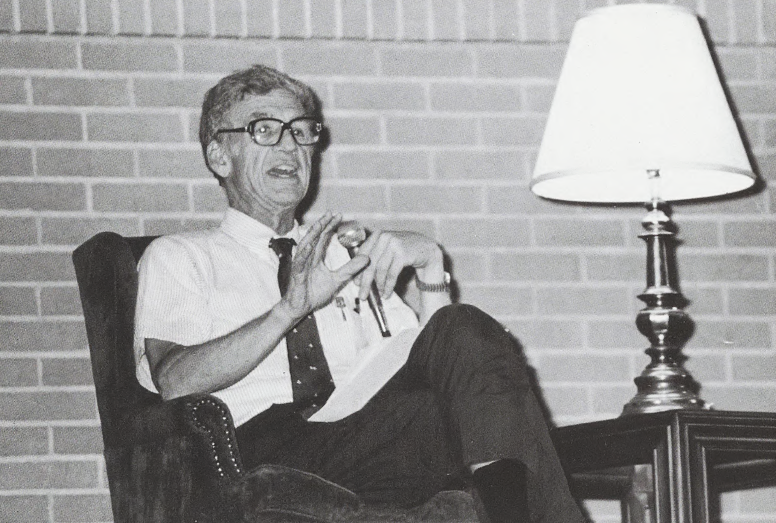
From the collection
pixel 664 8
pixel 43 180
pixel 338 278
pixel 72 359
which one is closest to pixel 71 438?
pixel 72 359

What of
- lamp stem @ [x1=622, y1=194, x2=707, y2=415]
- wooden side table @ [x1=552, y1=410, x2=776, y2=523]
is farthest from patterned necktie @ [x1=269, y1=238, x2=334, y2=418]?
lamp stem @ [x1=622, y1=194, x2=707, y2=415]

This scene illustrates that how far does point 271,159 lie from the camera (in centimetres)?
269

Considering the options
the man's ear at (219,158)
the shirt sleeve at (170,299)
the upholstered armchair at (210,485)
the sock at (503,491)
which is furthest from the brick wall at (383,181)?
the sock at (503,491)

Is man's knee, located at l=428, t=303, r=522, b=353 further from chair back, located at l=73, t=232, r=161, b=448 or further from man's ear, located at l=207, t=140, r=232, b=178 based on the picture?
man's ear, located at l=207, t=140, r=232, b=178

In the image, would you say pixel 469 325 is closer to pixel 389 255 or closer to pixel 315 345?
pixel 389 255

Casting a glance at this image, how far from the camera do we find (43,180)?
296 centimetres

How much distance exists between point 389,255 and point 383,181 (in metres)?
0.67

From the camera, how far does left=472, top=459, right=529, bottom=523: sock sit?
195 cm

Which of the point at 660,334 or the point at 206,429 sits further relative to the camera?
the point at 660,334

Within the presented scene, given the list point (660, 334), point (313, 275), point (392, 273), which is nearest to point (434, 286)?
point (392, 273)

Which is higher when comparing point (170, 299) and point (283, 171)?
point (283, 171)

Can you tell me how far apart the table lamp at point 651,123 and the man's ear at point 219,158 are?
0.70 meters

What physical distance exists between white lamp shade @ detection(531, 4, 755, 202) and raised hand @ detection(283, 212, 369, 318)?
2.04 ft

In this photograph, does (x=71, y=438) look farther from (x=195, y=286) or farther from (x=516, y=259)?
(x=516, y=259)
